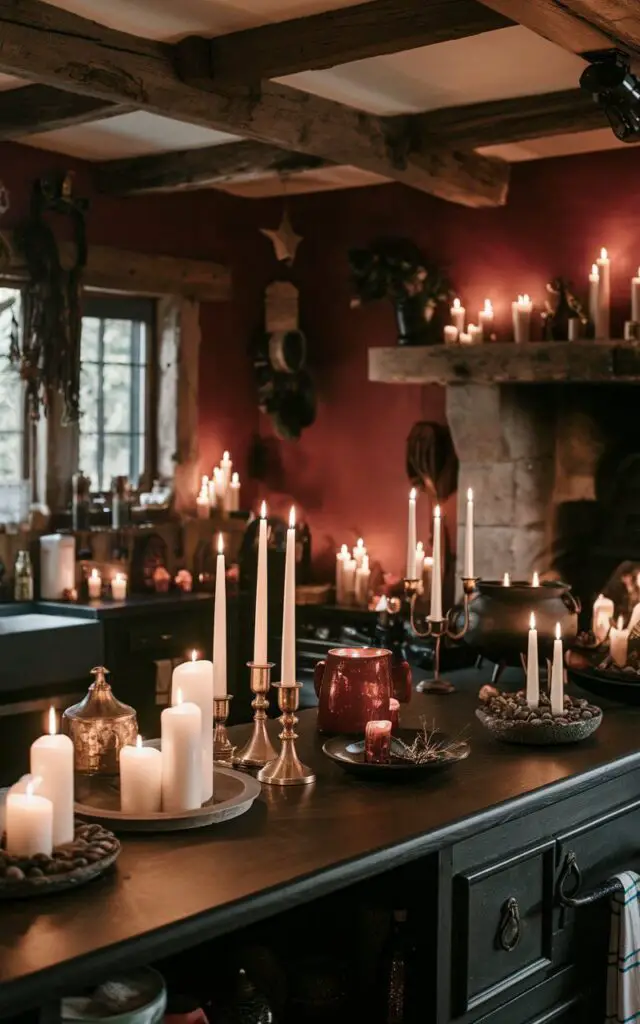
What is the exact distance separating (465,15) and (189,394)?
308 cm

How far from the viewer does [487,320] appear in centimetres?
603

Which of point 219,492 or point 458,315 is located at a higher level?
point 458,315

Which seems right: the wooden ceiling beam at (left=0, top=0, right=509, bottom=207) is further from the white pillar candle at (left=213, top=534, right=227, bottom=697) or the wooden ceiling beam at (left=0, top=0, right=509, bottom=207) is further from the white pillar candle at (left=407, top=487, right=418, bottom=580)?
the white pillar candle at (left=213, top=534, right=227, bottom=697)

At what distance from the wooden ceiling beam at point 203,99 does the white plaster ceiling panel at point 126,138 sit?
63 cm

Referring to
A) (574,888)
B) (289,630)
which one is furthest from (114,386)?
(574,888)

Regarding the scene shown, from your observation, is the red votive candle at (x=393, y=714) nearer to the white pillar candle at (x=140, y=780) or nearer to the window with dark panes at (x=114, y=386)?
the white pillar candle at (x=140, y=780)

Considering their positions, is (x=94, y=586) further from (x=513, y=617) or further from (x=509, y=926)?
(x=509, y=926)

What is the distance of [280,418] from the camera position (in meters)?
6.78

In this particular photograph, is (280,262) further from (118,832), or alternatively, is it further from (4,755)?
(118,832)

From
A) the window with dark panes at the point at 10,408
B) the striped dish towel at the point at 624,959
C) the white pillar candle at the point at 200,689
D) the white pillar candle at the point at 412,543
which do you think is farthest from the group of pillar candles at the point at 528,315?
the white pillar candle at the point at 200,689

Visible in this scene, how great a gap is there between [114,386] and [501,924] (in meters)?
4.27

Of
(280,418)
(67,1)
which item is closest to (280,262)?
(280,418)

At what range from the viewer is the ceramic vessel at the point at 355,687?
2.92 metres

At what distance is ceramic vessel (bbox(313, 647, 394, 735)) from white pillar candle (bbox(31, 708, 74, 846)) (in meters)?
0.94
